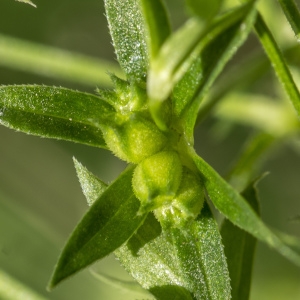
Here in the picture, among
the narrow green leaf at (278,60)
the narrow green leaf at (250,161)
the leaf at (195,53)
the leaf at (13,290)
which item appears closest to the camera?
the leaf at (195,53)

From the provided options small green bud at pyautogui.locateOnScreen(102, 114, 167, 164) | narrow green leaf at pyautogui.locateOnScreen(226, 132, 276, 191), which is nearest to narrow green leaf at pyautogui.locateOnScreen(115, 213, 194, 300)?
small green bud at pyautogui.locateOnScreen(102, 114, 167, 164)

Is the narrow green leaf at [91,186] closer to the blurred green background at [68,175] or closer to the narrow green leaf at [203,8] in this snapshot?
the narrow green leaf at [203,8]

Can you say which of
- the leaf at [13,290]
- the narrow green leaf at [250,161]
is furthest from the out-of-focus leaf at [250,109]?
the leaf at [13,290]

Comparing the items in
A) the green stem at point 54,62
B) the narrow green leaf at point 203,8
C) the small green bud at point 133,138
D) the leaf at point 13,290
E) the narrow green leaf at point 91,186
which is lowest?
the leaf at point 13,290

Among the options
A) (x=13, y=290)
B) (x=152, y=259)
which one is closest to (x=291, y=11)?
(x=152, y=259)

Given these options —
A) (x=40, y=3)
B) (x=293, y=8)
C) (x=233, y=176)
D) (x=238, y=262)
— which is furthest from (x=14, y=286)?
(x=40, y=3)

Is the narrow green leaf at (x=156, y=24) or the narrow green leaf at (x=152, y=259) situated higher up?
the narrow green leaf at (x=156, y=24)
